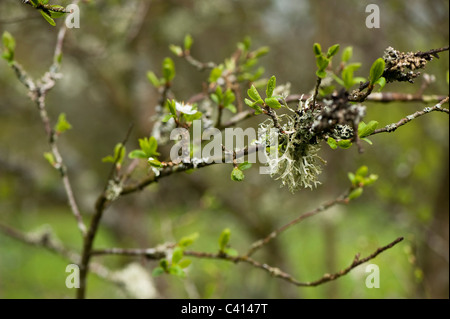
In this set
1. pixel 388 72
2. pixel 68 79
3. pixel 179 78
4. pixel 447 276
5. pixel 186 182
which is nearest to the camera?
pixel 388 72

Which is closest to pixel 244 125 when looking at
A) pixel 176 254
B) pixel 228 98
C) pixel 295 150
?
pixel 228 98

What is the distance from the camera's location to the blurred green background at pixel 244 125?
2922 mm

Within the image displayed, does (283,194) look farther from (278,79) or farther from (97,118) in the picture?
(97,118)

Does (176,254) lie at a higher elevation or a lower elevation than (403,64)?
lower

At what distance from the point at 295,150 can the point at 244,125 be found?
3962mm

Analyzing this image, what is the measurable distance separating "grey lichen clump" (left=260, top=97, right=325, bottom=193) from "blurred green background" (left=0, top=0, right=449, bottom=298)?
1.40m

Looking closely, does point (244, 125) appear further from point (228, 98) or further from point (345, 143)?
point (345, 143)

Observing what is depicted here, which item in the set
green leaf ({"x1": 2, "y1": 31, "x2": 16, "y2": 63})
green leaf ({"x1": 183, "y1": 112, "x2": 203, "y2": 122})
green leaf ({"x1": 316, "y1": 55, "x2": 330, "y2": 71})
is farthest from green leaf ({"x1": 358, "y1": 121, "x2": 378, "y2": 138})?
green leaf ({"x1": 2, "y1": 31, "x2": 16, "y2": 63})

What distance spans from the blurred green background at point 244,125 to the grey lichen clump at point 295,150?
1.40 meters

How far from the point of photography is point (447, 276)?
2.60 meters

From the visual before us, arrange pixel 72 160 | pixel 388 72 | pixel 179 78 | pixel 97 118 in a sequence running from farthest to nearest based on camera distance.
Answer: pixel 97 118
pixel 179 78
pixel 72 160
pixel 388 72

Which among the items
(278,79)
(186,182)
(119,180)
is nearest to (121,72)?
(186,182)

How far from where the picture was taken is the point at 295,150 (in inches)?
41.6
